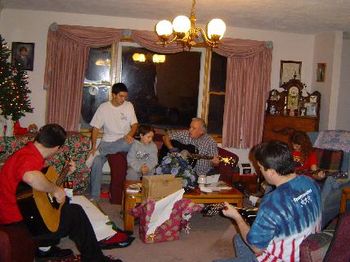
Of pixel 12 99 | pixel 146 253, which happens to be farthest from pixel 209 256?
pixel 12 99

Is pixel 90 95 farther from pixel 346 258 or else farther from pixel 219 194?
pixel 346 258

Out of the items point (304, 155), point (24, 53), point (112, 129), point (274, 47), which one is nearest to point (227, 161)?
point (304, 155)

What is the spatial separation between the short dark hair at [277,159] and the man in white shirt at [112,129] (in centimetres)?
315

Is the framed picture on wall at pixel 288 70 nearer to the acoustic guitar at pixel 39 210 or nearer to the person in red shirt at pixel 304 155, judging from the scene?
the person in red shirt at pixel 304 155

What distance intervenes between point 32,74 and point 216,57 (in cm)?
271

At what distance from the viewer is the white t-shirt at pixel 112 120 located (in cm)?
535

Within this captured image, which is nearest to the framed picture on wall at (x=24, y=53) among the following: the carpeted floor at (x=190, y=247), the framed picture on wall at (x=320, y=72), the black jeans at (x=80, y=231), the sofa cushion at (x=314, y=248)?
the carpeted floor at (x=190, y=247)

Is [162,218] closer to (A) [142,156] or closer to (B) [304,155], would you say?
(A) [142,156]

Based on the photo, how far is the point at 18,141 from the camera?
4828 millimetres

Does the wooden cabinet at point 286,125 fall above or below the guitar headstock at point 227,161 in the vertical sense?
above

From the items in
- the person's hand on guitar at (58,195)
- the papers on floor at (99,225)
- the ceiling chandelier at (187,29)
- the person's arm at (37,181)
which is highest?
the ceiling chandelier at (187,29)

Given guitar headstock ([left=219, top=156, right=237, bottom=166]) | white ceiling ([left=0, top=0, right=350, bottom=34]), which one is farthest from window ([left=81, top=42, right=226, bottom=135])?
guitar headstock ([left=219, top=156, right=237, bottom=166])

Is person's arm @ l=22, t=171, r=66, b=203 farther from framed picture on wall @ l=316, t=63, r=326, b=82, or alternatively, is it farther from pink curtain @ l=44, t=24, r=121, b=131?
framed picture on wall @ l=316, t=63, r=326, b=82

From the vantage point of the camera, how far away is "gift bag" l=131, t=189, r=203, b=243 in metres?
3.71
